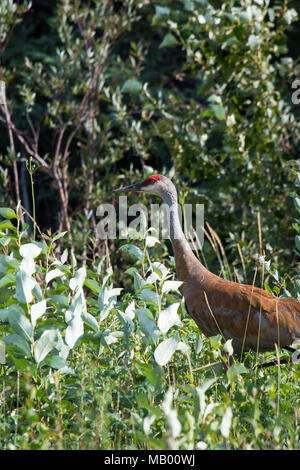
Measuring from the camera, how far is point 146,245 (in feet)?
10.9

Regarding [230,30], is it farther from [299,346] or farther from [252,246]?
[299,346]

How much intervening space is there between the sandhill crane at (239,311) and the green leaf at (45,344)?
3.75ft

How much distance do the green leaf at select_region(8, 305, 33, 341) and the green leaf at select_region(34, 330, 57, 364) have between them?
69 millimetres

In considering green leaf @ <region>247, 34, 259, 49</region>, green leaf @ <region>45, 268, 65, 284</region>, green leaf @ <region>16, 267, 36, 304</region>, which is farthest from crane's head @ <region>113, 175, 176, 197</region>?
green leaf @ <region>16, 267, 36, 304</region>

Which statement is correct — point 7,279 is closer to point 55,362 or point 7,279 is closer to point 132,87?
point 55,362

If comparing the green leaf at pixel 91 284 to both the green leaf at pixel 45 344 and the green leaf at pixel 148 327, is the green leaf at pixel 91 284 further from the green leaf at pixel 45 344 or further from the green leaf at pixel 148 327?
the green leaf at pixel 45 344

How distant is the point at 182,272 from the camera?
12.5 feet

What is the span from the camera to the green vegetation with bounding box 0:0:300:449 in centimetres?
249

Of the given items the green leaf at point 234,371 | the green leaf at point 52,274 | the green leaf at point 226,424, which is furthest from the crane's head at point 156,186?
the green leaf at point 226,424

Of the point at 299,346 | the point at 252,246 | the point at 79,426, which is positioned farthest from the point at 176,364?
the point at 252,246

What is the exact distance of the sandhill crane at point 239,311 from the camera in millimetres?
3340

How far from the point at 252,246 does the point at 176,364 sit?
2695 mm

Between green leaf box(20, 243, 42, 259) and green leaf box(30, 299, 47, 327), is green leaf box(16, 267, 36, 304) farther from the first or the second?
green leaf box(20, 243, 42, 259)
